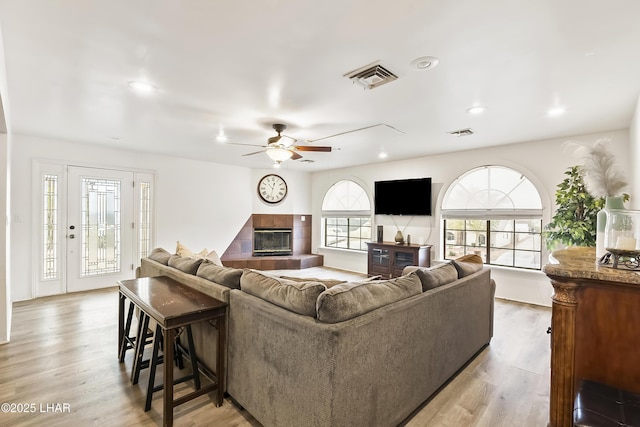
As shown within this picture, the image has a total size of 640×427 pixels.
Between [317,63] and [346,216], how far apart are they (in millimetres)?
5308

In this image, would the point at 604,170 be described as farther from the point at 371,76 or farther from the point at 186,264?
the point at 186,264

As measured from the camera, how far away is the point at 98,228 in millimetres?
5180

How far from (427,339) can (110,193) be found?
18.5 ft

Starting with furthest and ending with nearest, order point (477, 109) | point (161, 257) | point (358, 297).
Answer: point (161, 257), point (477, 109), point (358, 297)

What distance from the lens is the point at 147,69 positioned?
2.38 meters

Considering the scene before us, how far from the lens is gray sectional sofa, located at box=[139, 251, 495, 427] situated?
157 centimetres

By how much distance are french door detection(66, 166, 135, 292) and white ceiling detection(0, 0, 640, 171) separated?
126cm

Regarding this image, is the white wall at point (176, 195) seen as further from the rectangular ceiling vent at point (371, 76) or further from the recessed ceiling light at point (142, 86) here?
the rectangular ceiling vent at point (371, 76)

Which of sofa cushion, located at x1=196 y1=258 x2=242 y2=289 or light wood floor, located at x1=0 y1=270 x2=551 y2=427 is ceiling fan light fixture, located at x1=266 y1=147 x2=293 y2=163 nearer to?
sofa cushion, located at x1=196 y1=258 x2=242 y2=289

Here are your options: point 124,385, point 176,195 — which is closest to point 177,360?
point 124,385

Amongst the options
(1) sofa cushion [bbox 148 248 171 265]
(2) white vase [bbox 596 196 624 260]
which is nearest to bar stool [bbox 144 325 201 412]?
(1) sofa cushion [bbox 148 248 171 265]

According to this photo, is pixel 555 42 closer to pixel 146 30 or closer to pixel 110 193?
pixel 146 30

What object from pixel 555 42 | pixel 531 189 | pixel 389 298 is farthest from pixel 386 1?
pixel 531 189

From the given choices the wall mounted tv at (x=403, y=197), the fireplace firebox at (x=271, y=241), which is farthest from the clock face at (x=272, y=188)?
the wall mounted tv at (x=403, y=197)
